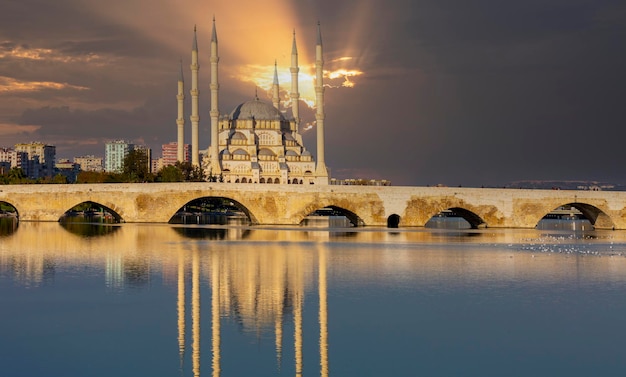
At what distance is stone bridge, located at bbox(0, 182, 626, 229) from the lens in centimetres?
4569

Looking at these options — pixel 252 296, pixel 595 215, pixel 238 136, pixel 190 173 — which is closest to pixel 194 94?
pixel 190 173

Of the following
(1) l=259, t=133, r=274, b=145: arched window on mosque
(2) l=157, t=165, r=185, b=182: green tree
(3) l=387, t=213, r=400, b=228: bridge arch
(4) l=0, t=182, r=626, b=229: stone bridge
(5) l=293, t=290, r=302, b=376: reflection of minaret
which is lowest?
(5) l=293, t=290, r=302, b=376: reflection of minaret

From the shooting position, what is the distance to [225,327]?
1527 cm

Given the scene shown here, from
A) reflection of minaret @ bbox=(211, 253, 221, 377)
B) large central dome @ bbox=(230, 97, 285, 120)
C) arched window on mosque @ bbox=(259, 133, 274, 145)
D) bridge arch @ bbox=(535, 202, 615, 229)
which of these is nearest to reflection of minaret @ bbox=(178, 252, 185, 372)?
reflection of minaret @ bbox=(211, 253, 221, 377)

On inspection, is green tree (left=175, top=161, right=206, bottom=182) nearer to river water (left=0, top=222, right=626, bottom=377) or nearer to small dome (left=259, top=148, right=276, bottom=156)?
small dome (left=259, top=148, right=276, bottom=156)

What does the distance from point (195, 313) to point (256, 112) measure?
8576cm

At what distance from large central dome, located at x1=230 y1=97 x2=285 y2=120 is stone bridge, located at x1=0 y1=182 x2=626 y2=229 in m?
54.3

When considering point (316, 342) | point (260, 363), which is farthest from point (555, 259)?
point (260, 363)

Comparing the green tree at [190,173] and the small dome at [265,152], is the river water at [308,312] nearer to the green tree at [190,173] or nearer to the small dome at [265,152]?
the green tree at [190,173]

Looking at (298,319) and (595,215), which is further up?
(595,215)

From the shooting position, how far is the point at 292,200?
46531 millimetres

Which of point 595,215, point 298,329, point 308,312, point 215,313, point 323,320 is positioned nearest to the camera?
point 298,329

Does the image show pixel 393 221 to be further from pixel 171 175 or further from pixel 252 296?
pixel 252 296

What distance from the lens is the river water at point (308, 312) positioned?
12992mm
